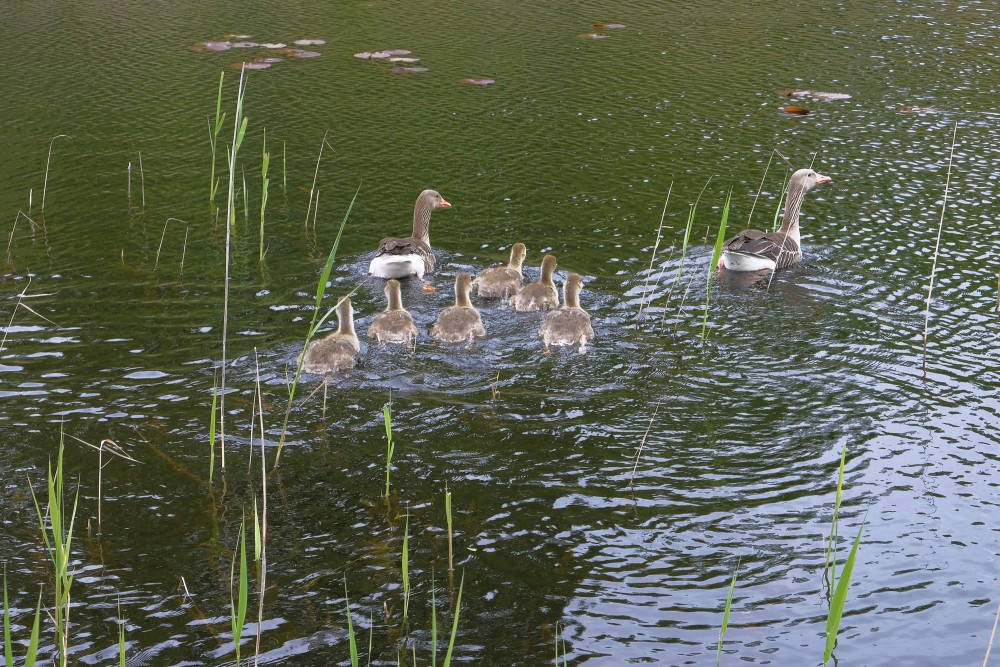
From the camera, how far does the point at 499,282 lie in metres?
10.7

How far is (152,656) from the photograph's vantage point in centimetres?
560

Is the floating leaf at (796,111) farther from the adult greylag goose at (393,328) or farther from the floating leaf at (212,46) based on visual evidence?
the floating leaf at (212,46)

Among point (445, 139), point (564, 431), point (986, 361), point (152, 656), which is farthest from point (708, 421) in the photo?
point (445, 139)

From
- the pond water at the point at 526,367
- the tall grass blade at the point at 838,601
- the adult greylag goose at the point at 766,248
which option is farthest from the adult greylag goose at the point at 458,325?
the tall grass blade at the point at 838,601

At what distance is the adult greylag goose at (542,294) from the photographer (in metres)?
10.4

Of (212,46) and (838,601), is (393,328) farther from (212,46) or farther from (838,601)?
(212,46)

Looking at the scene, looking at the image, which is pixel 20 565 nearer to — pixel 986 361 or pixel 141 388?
pixel 141 388

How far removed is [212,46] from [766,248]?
481 inches

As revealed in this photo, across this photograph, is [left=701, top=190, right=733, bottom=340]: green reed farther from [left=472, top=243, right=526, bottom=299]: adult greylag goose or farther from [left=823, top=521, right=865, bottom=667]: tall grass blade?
[left=823, top=521, right=865, bottom=667]: tall grass blade

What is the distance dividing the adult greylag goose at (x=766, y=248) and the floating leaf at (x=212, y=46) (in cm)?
1156

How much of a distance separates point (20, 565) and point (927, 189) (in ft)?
35.9

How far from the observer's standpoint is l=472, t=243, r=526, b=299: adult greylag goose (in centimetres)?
1067

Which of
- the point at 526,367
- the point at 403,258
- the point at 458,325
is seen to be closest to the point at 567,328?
the point at 526,367

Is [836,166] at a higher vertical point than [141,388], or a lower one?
higher
